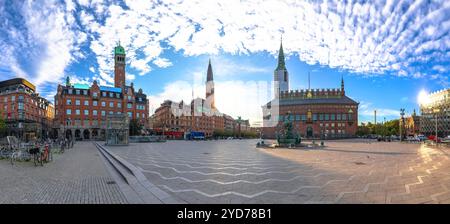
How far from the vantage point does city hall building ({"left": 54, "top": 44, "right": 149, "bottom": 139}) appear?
7019cm

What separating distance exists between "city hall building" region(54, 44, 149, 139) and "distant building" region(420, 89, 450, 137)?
5019 inches

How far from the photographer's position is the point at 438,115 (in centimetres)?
10575

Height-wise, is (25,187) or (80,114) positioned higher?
(80,114)

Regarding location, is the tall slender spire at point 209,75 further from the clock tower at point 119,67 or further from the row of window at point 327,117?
the row of window at point 327,117

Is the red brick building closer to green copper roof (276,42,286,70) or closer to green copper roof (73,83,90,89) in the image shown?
green copper roof (73,83,90,89)

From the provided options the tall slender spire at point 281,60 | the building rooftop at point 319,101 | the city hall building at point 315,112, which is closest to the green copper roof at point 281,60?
the tall slender spire at point 281,60

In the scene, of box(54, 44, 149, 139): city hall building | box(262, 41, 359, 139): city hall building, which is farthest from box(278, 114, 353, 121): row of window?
box(54, 44, 149, 139): city hall building

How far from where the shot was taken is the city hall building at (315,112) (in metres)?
102

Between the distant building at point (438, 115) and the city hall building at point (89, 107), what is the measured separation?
127487 millimetres
